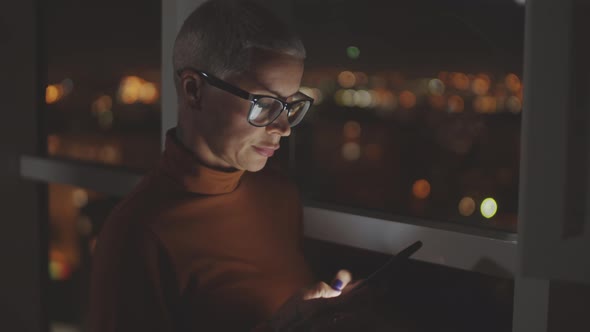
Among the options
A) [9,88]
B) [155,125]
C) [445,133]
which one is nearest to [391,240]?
[445,133]

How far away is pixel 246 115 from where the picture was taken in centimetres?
110

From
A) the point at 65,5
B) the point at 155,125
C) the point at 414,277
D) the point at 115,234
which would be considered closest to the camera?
the point at 115,234

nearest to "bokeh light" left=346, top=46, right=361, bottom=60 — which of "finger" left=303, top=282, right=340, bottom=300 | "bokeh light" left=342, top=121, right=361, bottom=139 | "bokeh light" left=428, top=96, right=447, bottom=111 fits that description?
"bokeh light" left=428, top=96, right=447, bottom=111

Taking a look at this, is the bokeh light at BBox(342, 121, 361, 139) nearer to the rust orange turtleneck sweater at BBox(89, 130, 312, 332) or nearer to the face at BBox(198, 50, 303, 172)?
the rust orange turtleneck sweater at BBox(89, 130, 312, 332)

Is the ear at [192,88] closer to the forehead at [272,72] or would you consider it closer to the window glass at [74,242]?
the forehead at [272,72]

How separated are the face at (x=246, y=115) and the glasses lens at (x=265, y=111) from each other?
17mm

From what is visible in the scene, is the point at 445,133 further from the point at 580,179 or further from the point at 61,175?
the point at 61,175

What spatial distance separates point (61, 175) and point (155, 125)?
47 cm

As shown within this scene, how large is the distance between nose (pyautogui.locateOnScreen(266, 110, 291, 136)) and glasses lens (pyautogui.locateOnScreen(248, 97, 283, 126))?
0.02m

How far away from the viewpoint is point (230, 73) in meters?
1.07

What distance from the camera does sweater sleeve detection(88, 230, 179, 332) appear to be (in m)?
1.04

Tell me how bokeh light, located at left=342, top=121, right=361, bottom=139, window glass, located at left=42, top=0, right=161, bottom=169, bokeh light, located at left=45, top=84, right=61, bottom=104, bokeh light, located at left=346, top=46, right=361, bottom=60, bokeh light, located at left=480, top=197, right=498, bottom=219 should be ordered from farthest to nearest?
1. bokeh light, located at left=342, top=121, right=361, bottom=139
2. bokeh light, located at left=45, top=84, right=61, bottom=104
3. window glass, located at left=42, top=0, right=161, bottom=169
4. bokeh light, located at left=346, top=46, right=361, bottom=60
5. bokeh light, located at left=480, top=197, right=498, bottom=219

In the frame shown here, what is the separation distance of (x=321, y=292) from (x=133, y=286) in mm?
304

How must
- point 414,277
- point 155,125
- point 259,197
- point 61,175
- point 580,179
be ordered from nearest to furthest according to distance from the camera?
point 580,179 < point 259,197 < point 414,277 < point 155,125 < point 61,175
